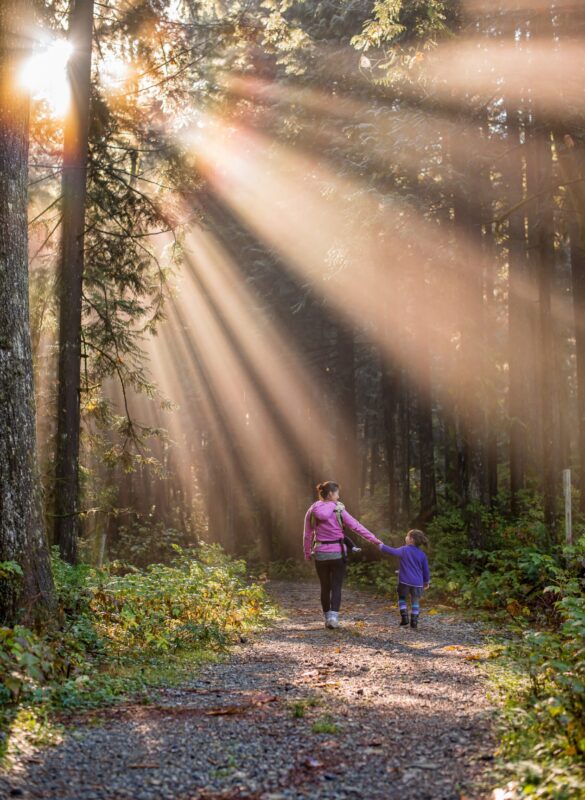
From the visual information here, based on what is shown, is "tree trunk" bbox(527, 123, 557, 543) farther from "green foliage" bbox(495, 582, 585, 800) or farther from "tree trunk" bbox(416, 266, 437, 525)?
"green foliage" bbox(495, 582, 585, 800)

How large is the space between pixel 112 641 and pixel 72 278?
691cm

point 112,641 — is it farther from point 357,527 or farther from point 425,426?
point 425,426

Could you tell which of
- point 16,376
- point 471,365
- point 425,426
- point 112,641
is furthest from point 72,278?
point 425,426

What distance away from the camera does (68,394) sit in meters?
13.0

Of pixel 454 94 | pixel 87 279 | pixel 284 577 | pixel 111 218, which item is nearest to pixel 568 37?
pixel 454 94

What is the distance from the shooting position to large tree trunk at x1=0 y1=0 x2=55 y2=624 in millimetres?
7496

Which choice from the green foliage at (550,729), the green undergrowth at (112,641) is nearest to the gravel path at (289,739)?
the green foliage at (550,729)

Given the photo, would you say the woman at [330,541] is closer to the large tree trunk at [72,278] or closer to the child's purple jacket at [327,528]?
the child's purple jacket at [327,528]

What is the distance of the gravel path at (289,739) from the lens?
14.3 feet

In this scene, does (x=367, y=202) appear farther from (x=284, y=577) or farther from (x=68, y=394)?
(x=284, y=577)

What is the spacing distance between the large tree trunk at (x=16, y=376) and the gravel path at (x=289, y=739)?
1.85 m

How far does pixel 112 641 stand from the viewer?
8430 millimetres

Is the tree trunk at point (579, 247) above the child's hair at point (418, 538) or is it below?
above

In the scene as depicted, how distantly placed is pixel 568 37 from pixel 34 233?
423 inches
